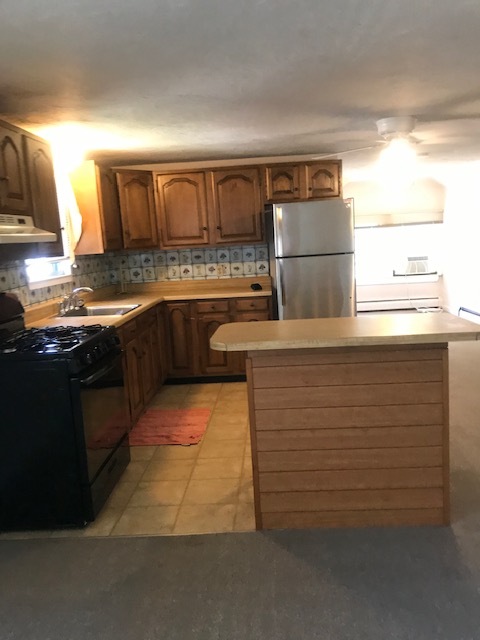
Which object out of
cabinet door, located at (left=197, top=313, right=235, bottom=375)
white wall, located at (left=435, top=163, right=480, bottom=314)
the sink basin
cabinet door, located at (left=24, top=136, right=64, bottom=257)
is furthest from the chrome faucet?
white wall, located at (left=435, top=163, right=480, bottom=314)

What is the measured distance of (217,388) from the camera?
4.71m

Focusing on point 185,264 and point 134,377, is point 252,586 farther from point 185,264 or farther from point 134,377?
point 185,264

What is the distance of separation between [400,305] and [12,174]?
649 centimetres

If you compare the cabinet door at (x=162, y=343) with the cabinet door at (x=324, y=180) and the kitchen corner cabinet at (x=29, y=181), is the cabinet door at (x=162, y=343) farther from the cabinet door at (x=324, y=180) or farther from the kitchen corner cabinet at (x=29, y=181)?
the cabinet door at (x=324, y=180)

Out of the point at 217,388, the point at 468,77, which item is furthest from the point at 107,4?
the point at 217,388

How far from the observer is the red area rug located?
11.7ft

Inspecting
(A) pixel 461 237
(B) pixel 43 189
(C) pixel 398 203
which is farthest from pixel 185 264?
(A) pixel 461 237

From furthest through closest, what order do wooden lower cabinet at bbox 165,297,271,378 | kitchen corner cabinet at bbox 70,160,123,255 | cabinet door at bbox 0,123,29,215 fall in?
wooden lower cabinet at bbox 165,297,271,378 < kitchen corner cabinet at bbox 70,160,123,255 < cabinet door at bbox 0,123,29,215

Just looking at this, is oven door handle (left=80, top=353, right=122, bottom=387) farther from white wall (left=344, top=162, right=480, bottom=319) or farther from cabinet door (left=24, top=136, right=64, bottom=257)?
white wall (left=344, top=162, right=480, bottom=319)

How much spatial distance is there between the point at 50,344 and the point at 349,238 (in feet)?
9.16

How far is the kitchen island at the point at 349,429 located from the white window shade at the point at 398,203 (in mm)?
5800

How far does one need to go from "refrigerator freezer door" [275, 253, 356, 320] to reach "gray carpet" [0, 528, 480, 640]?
2383 mm

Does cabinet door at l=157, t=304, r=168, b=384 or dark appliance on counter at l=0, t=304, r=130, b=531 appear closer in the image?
dark appliance on counter at l=0, t=304, r=130, b=531

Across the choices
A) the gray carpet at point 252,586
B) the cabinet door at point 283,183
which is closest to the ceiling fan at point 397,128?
the cabinet door at point 283,183
